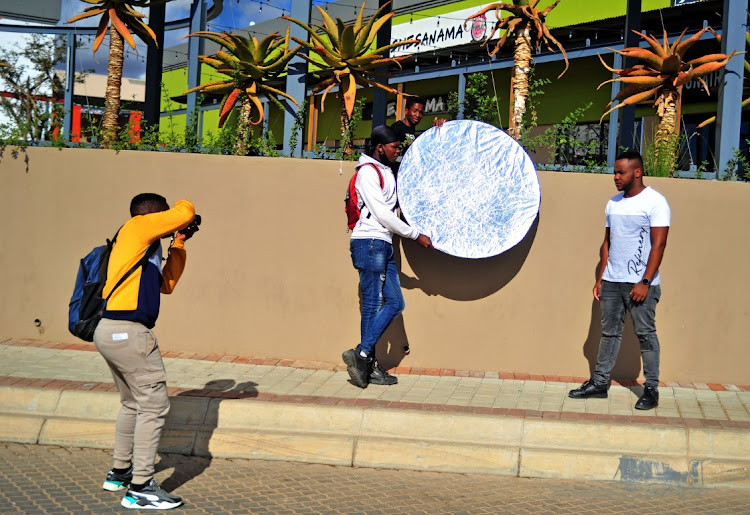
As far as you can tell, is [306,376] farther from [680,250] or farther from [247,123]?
[680,250]

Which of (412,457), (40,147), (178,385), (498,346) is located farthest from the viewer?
(40,147)

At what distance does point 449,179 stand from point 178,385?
270 cm

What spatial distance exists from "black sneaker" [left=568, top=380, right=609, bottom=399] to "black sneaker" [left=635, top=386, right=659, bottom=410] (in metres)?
0.30

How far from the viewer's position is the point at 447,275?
23.9ft

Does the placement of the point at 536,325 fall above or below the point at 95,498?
above

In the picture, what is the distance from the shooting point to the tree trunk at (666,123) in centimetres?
751

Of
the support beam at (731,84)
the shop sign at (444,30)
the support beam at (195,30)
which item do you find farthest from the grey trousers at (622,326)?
the shop sign at (444,30)

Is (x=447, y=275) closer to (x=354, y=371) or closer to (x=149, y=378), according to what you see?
(x=354, y=371)

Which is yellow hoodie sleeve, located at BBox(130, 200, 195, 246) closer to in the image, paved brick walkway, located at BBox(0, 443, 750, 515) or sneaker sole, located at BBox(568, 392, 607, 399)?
paved brick walkway, located at BBox(0, 443, 750, 515)

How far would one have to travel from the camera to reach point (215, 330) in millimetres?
7559

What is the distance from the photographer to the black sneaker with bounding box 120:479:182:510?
443cm

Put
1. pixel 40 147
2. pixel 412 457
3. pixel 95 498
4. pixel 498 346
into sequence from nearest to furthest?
pixel 95 498 → pixel 412 457 → pixel 498 346 → pixel 40 147

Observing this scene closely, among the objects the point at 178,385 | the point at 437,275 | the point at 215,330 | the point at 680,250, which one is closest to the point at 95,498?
the point at 178,385

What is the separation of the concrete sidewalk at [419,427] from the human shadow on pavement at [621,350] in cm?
70
